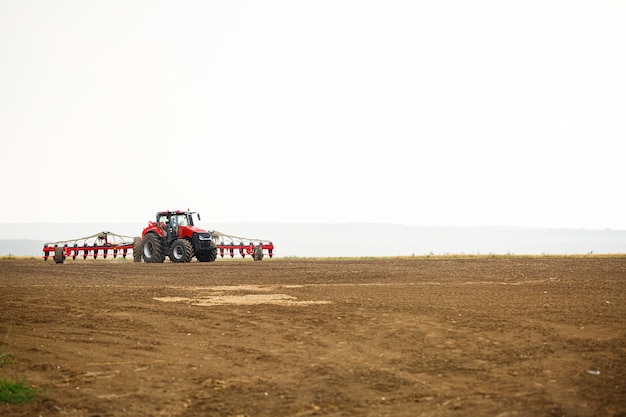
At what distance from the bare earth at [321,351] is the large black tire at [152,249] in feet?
63.3

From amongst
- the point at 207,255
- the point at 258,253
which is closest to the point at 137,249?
the point at 207,255

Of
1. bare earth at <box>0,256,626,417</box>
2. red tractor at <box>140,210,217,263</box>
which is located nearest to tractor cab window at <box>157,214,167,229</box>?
red tractor at <box>140,210,217,263</box>

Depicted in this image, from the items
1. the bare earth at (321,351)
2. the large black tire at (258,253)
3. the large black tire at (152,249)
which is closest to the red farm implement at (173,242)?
the large black tire at (152,249)

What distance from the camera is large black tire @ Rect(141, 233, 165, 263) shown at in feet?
137

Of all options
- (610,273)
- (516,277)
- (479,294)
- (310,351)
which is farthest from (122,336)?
(610,273)

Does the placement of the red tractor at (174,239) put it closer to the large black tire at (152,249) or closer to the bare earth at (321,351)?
the large black tire at (152,249)

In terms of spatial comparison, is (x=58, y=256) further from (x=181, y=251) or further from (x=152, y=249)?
(x=181, y=251)

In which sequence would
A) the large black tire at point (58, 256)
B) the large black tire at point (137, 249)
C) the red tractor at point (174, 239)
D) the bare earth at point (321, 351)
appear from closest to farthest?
1. the bare earth at point (321, 351)
2. the red tractor at point (174, 239)
3. the large black tire at point (58, 256)
4. the large black tire at point (137, 249)

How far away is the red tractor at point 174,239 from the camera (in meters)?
41.5

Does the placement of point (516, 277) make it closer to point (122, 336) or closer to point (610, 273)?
point (610, 273)

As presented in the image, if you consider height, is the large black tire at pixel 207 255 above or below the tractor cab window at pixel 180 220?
below

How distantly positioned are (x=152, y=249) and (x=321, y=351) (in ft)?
101

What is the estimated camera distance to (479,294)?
20.6m

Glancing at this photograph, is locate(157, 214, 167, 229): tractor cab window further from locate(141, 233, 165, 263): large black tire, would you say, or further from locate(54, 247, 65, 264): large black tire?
locate(54, 247, 65, 264): large black tire
